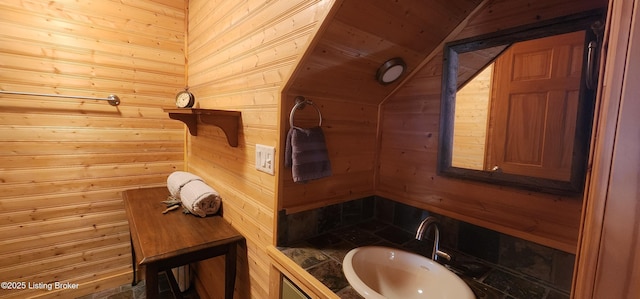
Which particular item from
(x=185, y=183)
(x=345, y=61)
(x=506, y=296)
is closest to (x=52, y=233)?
(x=185, y=183)

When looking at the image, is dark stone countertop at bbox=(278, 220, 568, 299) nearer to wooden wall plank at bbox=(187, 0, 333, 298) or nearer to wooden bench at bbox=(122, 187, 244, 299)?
wooden wall plank at bbox=(187, 0, 333, 298)

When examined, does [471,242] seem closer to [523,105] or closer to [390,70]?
[523,105]

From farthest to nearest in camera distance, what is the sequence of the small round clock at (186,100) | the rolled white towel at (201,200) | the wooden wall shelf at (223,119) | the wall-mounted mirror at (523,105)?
the small round clock at (186,100) < the rolled white towel at (201,200) < the wooden wall shelf at (223,119) < the wall-mounted mirror at (523,105)

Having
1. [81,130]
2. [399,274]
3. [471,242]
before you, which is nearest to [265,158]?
[399,274]

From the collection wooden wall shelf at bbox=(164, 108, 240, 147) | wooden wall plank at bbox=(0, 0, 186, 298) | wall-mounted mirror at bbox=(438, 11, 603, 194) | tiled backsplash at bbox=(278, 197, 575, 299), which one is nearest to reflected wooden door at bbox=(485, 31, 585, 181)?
wall-mounted mirror at bbox=(438, 11, 603, 194)

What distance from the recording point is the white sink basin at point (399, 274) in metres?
0.85

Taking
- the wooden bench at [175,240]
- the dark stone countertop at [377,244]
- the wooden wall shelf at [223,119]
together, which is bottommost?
the wooden bench at [175,240]

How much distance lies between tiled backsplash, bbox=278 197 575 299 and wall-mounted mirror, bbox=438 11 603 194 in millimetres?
219

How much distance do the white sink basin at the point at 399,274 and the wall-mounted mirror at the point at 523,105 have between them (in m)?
0.39

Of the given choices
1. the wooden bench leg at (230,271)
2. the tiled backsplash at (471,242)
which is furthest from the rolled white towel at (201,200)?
the tiled backsplash at (471,242)

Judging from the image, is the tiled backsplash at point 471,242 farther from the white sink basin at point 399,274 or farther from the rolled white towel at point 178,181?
the rolled white towel at point 178,181

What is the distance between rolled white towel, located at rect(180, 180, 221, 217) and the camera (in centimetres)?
149

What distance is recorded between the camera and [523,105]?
2.93ft

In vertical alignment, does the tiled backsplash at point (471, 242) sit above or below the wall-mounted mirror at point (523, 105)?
below
